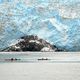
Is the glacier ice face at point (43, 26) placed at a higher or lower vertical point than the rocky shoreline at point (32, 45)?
higher

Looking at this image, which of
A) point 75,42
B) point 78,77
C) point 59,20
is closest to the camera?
point 78,77

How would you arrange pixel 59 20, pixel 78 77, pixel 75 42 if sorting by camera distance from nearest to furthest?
pixel 78 77
pixel 75 42
pixel 59 20

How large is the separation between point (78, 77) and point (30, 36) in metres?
133

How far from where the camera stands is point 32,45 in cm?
17712

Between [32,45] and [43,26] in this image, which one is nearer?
[32,45]

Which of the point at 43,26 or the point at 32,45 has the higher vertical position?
the point at 43,26

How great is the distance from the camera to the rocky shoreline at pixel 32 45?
586 ft

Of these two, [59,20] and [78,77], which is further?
[59,20]

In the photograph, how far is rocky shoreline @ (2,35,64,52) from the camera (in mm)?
178750

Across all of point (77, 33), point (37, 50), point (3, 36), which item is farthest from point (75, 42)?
point (3, 36)

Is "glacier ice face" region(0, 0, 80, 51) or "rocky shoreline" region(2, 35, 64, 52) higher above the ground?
"glacier ice face" region(0, 0, 80, 51)

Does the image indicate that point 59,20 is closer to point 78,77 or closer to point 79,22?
point 79,22

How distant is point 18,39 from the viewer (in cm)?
18462

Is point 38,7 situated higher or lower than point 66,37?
higher
